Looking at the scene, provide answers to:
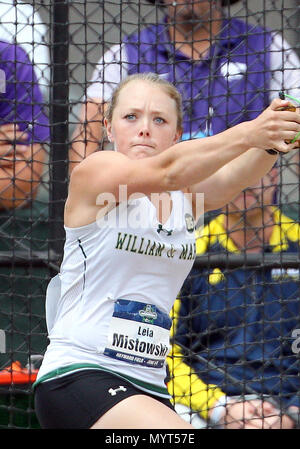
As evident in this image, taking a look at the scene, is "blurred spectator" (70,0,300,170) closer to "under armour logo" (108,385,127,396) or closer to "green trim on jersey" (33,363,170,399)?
"green trim on jersey" (33,363,170,399)

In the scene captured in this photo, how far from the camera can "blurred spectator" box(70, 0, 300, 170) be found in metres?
4.15

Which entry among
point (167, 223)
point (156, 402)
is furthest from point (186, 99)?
point (156, 402)

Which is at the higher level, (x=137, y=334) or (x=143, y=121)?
(x=143, y=121)

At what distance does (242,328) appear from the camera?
4.10 meters

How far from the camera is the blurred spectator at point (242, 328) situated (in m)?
4.00

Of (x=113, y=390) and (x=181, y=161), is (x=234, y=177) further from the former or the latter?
(x=113, y=390)

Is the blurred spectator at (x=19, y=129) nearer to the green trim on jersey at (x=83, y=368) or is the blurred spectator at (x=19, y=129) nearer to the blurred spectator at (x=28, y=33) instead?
the blurred spectator at (x=28, y=33)

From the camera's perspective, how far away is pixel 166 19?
427 cm

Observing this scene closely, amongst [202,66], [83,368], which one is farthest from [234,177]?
[202,66]

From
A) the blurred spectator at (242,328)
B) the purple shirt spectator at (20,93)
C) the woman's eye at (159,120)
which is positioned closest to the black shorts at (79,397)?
the woman's eye at (159,120)

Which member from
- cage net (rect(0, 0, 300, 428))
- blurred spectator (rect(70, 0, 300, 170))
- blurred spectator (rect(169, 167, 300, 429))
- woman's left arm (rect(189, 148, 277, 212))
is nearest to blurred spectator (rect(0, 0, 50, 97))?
cage net (rect(0, 0, 300, 428))

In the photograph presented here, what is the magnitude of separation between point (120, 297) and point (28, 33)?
2096mm

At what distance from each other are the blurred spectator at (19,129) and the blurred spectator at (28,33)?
0.15 feet

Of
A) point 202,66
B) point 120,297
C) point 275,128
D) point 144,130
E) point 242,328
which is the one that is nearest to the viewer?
point 275,128
